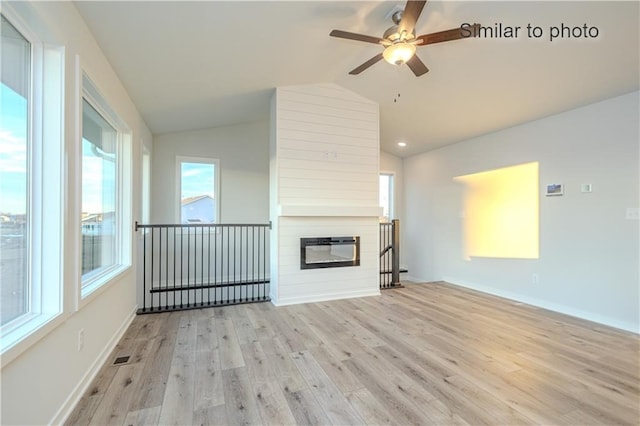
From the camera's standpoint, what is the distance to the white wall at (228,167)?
566 centimetres

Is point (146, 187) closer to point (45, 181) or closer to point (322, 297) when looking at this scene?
point (322, 297)

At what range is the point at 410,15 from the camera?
222 cm

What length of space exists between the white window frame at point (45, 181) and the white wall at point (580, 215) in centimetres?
522

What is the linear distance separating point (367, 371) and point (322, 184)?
2.70m

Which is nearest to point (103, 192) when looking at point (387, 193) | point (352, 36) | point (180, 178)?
point (352, 36)

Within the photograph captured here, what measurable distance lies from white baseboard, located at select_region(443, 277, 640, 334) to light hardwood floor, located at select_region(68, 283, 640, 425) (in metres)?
0.18

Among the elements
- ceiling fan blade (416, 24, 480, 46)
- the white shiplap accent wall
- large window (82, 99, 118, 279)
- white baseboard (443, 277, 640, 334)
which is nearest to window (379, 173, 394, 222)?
Result: white baseboard (443, 277, 640, 334)

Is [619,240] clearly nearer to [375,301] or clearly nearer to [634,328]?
[634,328]

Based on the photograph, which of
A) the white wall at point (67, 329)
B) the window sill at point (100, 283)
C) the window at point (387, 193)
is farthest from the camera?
the window at point (387, 193)

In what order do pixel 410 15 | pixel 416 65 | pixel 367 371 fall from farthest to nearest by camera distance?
pixel 416 65, pixel 367 371, pixel 410 15

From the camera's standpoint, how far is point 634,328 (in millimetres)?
3229

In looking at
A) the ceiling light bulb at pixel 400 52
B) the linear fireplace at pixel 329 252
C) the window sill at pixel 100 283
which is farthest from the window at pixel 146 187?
the ceiling light bulb at pixel 400 52

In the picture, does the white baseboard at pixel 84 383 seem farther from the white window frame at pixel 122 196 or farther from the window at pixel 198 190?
the window at pixel 198 190

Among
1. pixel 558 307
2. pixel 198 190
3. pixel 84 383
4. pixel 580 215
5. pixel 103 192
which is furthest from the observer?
pixel 198 190
